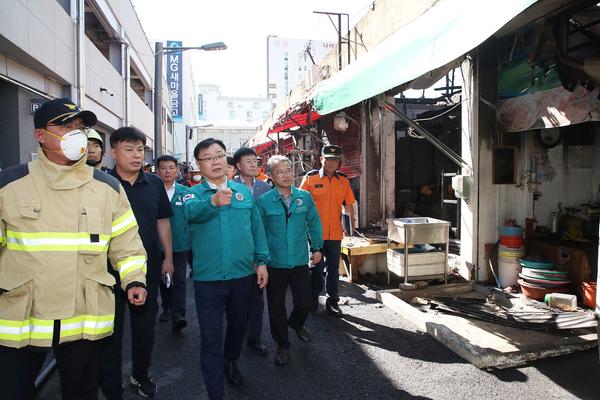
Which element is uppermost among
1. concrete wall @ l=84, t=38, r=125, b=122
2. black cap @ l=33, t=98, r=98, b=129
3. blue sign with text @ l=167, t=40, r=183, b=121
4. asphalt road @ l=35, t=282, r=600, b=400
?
blue sign with text @ l=167, t=40, r=183, b=121

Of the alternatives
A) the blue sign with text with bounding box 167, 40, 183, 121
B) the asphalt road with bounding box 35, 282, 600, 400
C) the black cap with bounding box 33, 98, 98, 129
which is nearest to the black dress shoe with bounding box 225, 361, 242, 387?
the asphalt road with bounding box 35, 282, 600, 400

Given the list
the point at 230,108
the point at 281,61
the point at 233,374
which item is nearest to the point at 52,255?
the point at 233,374

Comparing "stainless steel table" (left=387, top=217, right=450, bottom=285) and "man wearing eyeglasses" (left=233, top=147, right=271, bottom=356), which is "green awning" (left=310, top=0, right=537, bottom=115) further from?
"stainless steel table" (left=387, top=217, right=450, bottom=285)

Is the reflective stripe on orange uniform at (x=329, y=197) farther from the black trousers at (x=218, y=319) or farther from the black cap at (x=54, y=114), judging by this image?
the black cap at (x=54, y=114)

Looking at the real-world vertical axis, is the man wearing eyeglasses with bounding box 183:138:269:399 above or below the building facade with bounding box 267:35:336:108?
below

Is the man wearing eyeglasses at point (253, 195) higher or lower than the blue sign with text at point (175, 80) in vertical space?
lower

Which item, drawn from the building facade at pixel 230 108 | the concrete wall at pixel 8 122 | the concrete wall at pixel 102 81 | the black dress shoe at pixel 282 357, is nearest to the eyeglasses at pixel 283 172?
the black dress shoe at pixel 282 357

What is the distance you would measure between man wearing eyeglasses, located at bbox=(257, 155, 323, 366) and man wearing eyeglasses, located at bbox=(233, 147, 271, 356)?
0.23 metres

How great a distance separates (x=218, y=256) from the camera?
3.18 m

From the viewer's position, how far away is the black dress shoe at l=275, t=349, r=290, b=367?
391cm

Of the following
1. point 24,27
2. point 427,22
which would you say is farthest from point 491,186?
point 24,27

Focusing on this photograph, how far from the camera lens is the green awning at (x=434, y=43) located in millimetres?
3211

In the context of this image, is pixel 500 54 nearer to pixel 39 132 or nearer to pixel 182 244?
pixel 182 244

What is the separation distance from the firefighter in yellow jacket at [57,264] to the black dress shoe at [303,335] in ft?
8.19
